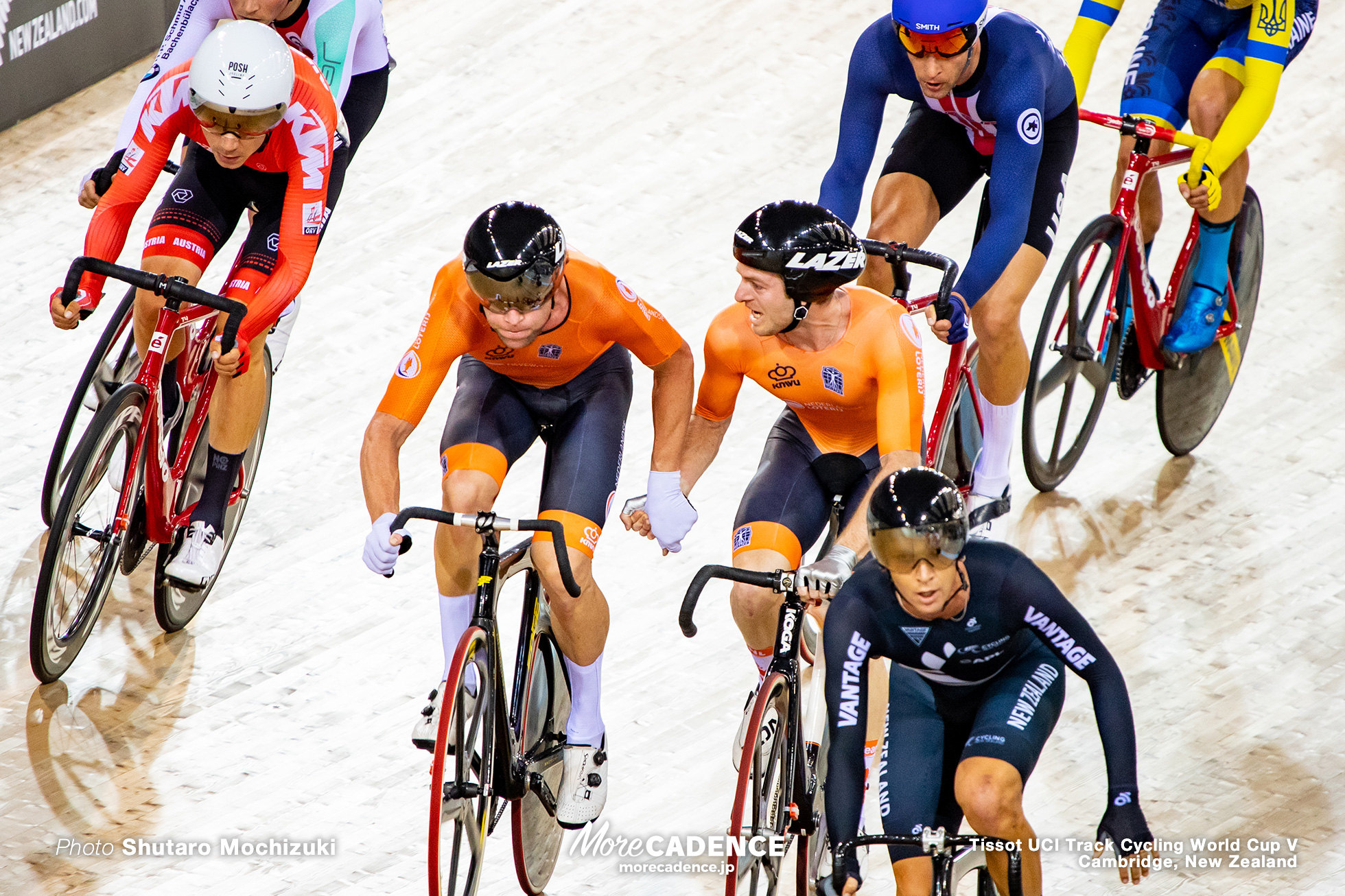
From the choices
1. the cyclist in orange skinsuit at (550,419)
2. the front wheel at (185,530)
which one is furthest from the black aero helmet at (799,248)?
the front wheel at (185,530)

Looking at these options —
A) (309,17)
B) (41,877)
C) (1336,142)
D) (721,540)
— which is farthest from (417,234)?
(1336,142)

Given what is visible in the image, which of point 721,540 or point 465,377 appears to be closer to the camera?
point 465,377

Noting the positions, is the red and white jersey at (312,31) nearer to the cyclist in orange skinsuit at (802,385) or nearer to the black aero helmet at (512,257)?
the black aero helmet at (512,257)

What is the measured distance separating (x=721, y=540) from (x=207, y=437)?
1489mm

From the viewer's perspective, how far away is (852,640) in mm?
3199

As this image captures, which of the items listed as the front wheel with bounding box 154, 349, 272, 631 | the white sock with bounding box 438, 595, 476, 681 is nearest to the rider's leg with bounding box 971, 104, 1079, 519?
the white sock with bounding box 438, 595, 476, 681

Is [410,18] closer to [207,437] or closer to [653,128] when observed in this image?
[653,128]

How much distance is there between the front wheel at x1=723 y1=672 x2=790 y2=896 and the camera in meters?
3.28

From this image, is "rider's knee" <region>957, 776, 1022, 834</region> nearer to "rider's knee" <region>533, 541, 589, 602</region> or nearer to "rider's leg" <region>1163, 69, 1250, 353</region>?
"rider's knee" <region>533, 541, 589, 602</region>

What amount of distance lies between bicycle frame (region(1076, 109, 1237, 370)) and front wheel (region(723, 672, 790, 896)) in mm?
2097

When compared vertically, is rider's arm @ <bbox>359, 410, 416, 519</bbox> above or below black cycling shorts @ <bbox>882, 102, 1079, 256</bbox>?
below

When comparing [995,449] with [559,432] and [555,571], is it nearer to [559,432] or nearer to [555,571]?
[559,432]

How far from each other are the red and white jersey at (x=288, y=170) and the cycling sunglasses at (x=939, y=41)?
58.1 inches

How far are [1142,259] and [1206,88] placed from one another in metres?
0.54
